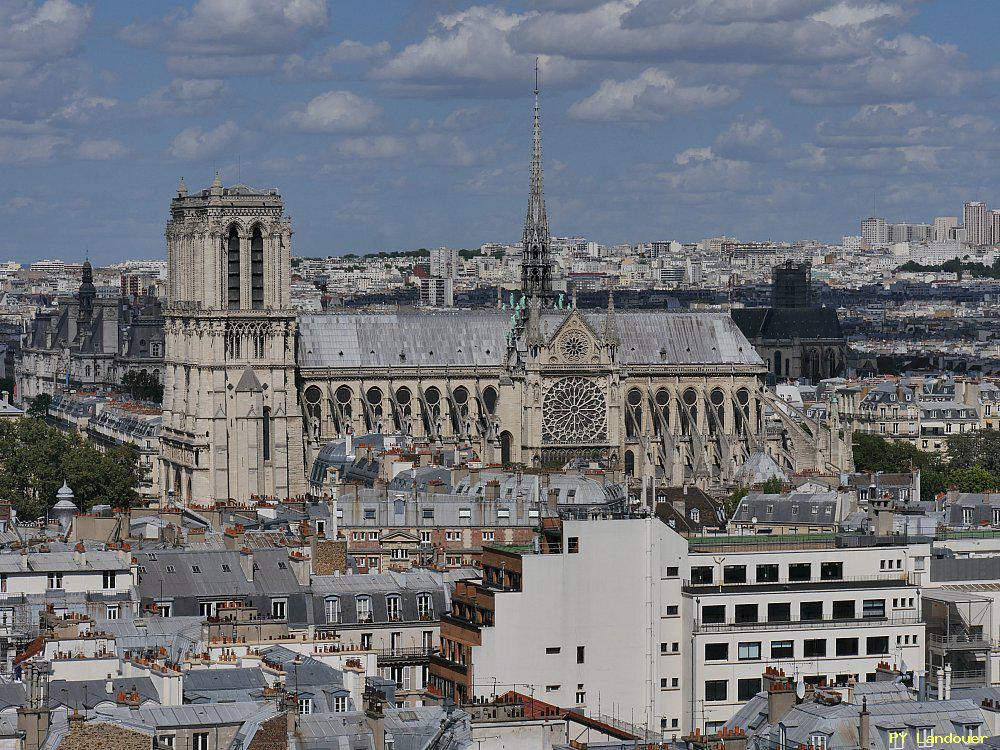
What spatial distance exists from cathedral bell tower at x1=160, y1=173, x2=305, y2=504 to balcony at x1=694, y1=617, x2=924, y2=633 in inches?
2732

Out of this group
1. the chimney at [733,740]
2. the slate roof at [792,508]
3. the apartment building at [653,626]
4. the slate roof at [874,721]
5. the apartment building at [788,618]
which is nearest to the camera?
the slate roof at [874,721]

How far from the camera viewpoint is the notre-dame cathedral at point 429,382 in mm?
135125

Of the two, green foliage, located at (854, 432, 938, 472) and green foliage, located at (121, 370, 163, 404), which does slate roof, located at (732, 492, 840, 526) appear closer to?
green foliage, located at (854, 432, 938, 472)

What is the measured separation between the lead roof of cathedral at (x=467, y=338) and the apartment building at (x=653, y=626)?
247ft

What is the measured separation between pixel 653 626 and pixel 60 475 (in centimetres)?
6085

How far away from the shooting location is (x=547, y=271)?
154 m

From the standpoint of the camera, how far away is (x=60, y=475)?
122375 millimetres

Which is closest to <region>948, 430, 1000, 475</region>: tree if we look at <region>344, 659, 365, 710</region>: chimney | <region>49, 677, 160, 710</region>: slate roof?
<region>344, 659, 365, 710</region>: chimney

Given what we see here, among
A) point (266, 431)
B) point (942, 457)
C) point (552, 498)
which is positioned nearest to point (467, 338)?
point (266, 431)

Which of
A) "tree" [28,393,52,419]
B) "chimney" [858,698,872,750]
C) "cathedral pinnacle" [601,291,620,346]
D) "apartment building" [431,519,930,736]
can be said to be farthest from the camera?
"tree" [28,393,52,419]

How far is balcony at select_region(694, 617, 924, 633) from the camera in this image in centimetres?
6512

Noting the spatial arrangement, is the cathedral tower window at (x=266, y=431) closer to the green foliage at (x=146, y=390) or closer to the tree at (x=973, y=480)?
the tree at (x=973, y=480)

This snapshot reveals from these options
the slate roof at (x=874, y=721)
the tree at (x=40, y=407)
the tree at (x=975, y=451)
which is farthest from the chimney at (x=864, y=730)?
the tree at (x=40, y=407)

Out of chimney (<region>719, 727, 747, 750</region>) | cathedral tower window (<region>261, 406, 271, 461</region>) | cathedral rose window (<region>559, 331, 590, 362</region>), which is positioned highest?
cathedral rose window (<region>559, 331, 590, 362</region>)
